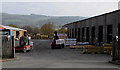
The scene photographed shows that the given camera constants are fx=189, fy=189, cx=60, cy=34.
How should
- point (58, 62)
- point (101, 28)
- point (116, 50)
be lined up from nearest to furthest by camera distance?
point (58, 62), point (116, 50), point (101, 28)

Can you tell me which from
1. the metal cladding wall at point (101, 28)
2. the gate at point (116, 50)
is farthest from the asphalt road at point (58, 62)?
the metal cladding wall at point (101, 28)

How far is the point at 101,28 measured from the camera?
3722 cm

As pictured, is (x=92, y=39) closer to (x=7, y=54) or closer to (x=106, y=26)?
(x=106, y=26)

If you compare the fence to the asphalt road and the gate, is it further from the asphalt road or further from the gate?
the gate

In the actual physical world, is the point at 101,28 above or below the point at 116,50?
above

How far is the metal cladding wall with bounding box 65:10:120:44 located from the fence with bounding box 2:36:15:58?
17457 mm

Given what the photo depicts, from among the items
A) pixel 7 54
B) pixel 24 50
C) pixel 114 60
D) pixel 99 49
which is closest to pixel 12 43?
pixel 7 54

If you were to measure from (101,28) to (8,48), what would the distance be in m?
22.9

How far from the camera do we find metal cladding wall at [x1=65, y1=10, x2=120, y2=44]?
30359mm

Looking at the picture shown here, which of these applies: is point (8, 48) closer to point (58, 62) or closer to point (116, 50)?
point (58, 62)

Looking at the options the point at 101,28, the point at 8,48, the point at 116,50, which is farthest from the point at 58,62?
the point at 101,28

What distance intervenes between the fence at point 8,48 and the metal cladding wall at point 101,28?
1746 centimetres

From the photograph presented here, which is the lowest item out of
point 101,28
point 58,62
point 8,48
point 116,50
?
point 58,62

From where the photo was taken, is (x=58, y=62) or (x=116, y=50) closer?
(x=58, y=62)
